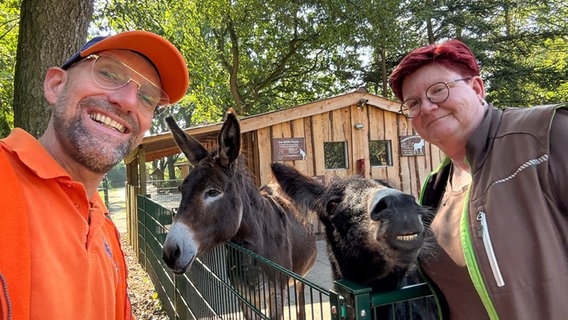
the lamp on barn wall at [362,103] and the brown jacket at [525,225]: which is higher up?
the lamp on barn wall at [362,103]

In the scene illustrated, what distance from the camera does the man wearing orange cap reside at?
1.07 metres

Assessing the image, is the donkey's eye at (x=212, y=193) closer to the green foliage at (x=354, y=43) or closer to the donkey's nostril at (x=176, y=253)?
the donkey's nostril at (x=176, y=253)

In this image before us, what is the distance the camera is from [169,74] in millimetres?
1985

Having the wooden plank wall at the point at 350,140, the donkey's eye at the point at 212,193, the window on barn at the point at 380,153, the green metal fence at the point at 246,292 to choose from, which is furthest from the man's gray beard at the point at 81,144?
the window on barn at the point at 380,153

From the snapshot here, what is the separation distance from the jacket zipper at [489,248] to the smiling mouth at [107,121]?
156cm

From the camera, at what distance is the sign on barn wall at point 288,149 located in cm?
916

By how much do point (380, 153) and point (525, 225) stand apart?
10152 mm

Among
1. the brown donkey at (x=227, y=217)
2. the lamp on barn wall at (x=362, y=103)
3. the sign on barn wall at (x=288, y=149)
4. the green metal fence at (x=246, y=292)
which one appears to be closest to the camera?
the green metal fence at (x=246, y=292)

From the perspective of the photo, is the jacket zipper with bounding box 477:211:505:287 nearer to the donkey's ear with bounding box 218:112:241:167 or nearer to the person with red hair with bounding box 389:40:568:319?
the person with red hair with bounding box 389:40:568:319

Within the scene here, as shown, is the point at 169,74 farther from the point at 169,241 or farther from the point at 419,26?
the point at 419,26

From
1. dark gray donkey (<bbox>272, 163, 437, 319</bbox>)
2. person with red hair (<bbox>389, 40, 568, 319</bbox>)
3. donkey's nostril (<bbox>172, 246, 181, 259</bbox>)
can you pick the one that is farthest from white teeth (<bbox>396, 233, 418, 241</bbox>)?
donkey's nostril (<bbox>172, 246, 181, 259</bbox>)

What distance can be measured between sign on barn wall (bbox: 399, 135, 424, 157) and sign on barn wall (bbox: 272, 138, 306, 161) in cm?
323

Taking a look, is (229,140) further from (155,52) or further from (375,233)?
(375,233)

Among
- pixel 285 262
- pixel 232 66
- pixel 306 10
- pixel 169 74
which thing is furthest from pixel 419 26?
pixel 169 74
